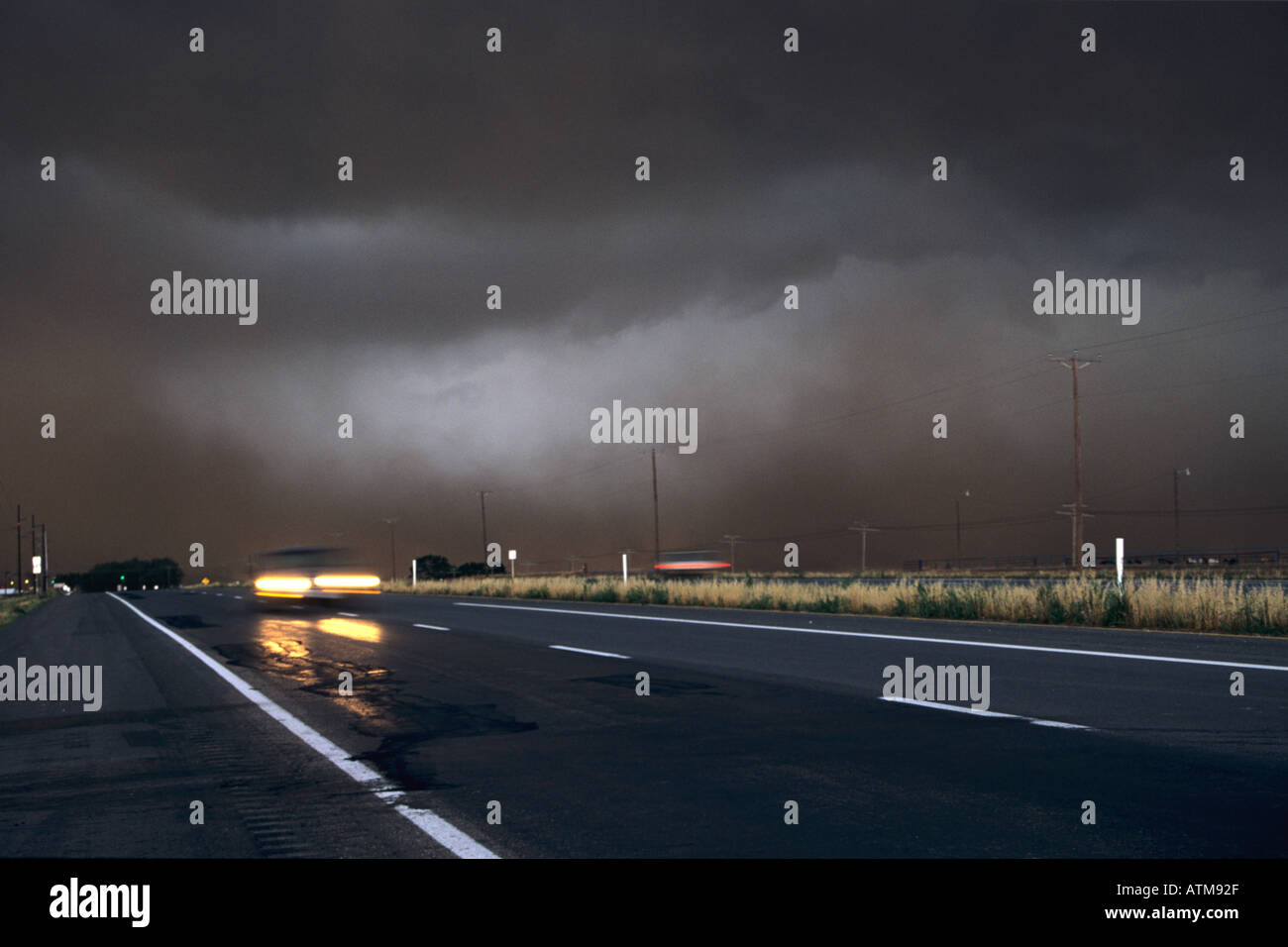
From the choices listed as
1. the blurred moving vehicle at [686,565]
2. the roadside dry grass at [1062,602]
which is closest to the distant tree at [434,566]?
the blurred moving vehicle at [686,565]

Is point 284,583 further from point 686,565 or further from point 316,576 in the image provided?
point 686,565

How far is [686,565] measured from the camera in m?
54.9

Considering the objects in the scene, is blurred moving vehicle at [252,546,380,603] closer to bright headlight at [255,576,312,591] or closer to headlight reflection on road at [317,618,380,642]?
bright headlight at [255,576,312,591]

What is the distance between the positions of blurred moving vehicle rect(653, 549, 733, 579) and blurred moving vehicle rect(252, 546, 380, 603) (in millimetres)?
16920

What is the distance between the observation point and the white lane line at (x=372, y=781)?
5.44 m

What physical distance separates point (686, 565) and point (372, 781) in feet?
158

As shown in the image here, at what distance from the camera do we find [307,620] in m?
28.8

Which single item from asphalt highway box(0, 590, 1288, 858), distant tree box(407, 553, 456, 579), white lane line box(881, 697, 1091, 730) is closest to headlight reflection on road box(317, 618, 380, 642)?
asphalt highway box(0, 590, 1288, 858)

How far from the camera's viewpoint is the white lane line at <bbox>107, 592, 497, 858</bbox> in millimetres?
5441

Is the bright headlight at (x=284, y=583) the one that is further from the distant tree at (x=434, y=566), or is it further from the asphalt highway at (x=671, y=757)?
the distant tree at (x=434, y=566)

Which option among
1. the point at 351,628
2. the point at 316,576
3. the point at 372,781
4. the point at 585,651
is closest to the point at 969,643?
the point at 585,651
